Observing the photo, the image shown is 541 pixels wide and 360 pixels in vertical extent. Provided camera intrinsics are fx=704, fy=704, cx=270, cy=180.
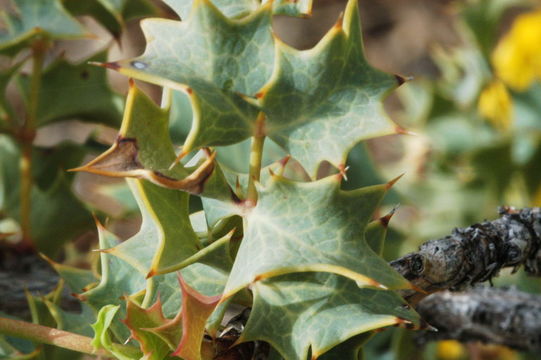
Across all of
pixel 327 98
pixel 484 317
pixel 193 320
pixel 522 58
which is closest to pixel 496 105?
pixel 522 58

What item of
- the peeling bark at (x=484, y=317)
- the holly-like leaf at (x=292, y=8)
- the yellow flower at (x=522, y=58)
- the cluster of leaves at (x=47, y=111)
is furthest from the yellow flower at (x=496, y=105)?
the holly-like leaf at (x=292, y=8)

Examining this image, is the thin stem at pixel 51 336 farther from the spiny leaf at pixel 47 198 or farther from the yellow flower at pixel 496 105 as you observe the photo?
the yellow flower at pixel 496 105

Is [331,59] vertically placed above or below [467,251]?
above

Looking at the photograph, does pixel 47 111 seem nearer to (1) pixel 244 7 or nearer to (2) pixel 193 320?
(1) pixel 244 7

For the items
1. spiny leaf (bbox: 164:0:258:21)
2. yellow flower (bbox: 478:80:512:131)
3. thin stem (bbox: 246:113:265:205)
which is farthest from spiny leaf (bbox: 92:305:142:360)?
yellow flower (bbox: 478:80:512:131)

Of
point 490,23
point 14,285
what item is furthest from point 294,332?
point 490,23

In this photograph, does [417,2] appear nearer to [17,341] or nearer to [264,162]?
[264,162]
